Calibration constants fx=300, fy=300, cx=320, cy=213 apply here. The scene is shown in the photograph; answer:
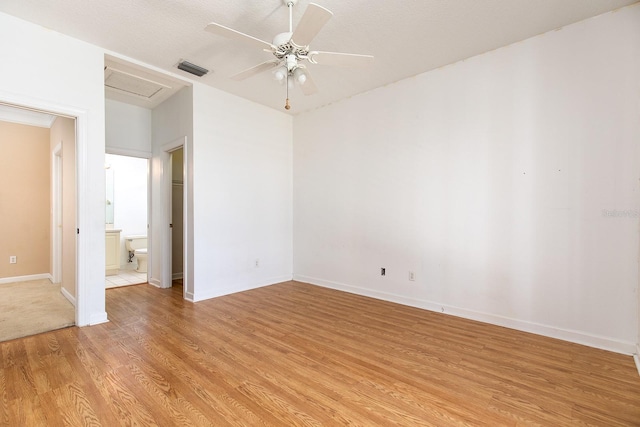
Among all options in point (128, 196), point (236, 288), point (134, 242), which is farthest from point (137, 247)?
point (236, 288)

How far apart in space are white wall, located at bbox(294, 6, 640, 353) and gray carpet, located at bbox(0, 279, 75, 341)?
357cm

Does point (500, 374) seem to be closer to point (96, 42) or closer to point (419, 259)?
point (419, 259)

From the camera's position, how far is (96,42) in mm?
3123

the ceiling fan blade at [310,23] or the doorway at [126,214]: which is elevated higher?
the ceiling fan blade at [310,23]

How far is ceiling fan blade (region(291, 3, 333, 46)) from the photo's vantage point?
1796mm

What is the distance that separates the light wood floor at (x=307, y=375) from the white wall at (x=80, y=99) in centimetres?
57

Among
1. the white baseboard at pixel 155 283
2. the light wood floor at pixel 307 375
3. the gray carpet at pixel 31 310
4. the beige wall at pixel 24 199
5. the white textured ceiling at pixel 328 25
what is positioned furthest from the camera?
the beige wall at pixel 24 199

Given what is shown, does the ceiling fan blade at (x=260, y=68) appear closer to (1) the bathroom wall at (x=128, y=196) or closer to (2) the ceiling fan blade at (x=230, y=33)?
(2) the ceiling fan blade at (x=230, y=33)

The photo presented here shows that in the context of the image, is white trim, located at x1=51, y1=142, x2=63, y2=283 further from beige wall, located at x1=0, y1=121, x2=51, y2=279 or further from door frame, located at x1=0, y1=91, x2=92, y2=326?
door frame, located at x1=0, y1=91, x2=92, y2=326

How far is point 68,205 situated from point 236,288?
246 centimetres

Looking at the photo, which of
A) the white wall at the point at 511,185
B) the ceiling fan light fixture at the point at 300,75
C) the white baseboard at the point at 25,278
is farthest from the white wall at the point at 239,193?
the white baseboard at the point at 25,278

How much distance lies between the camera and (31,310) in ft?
11.8

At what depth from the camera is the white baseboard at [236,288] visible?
13.4 feet

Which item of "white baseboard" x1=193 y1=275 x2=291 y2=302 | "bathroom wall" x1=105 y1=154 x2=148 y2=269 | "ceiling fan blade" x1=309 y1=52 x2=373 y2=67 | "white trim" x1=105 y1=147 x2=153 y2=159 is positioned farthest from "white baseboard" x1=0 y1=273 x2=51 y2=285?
"ceiling fan blade" x1=309 y1=52 x2=373 y2=67
